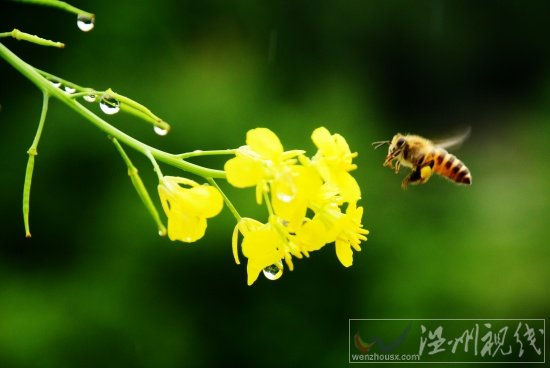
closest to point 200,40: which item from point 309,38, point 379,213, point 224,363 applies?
point 309,38

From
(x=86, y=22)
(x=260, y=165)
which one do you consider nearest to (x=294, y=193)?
(x=260, y=165)

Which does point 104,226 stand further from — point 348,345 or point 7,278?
point 348,345

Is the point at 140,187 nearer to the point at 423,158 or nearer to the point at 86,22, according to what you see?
the point at 86,22

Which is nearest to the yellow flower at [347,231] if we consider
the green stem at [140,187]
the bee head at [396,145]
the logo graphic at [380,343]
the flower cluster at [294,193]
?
the flower cluster at [294,193]

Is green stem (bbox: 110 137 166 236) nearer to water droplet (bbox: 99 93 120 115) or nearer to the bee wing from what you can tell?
water droplet (bbox: 99 93 120 115)

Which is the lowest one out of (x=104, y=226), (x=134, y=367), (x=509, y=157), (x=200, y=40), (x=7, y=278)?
(x=134, y=367)

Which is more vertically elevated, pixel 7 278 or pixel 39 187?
pixel 39 187

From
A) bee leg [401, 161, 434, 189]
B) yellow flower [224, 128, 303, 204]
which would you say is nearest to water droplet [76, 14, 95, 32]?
yellow flower [224, 128, 303, 204]
